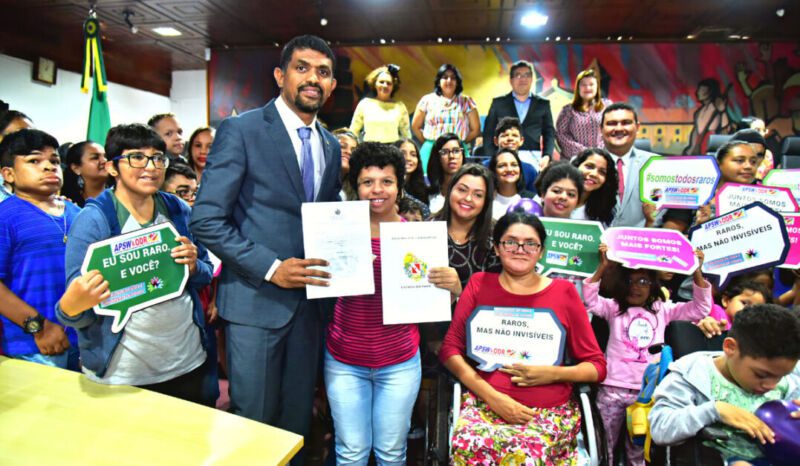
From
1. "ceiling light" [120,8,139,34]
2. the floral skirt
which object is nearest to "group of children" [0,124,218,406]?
the floral skirt

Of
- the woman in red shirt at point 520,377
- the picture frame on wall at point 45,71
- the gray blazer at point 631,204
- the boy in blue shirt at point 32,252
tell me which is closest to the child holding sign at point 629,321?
the woman in red shirt at point 520,377

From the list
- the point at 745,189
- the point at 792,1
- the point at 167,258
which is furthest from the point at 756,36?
the point at 167,258

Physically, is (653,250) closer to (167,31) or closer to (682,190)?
(682,190)

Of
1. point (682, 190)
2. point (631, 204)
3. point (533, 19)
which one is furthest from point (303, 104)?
point (533, 19)

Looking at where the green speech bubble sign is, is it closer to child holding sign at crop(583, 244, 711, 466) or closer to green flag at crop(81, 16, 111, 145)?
child holding sign at crop(583, 244, 711, 466)

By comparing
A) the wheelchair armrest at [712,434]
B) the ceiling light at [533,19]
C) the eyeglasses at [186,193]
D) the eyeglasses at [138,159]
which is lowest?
the wheelchair armrest at [712,434]

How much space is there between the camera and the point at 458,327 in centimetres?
212

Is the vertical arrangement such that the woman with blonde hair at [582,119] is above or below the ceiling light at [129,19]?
below

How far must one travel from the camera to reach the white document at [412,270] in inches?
75.1

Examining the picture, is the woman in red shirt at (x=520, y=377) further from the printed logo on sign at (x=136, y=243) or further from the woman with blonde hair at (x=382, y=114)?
the woman with blonde hair at (x=382, y=114)

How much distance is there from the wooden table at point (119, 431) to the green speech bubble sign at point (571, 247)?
1619 mm

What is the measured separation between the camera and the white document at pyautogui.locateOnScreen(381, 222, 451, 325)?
1.91 m

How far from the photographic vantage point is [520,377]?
192 centimetres

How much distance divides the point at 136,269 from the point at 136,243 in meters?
0.09
